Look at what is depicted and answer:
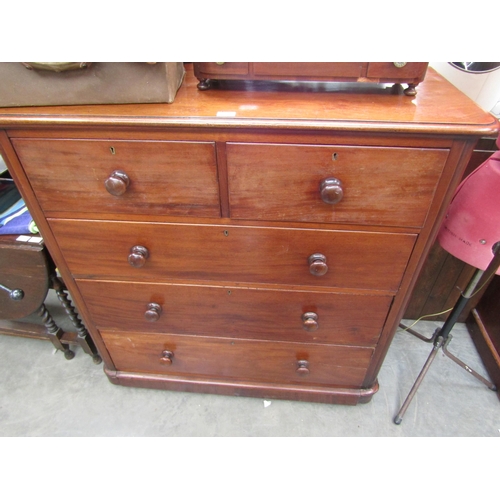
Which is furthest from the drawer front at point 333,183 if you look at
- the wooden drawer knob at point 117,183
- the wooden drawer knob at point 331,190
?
the wooden drawer knob at point 117,183

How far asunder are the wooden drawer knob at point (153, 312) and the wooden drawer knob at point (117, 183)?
1.33 ft

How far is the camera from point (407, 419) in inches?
50.6

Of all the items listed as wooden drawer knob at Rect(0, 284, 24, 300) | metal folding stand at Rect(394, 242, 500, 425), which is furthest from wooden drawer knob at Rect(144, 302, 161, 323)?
metal folding stand at Rect(394, 242, 500, 425)

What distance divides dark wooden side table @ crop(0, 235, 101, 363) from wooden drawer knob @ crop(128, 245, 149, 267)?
18.5 inches

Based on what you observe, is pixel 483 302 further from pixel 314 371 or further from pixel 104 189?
pixel 104 189

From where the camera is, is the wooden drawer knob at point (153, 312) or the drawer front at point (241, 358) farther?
the drawer front at point (241, 358)

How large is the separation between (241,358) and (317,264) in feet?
1.76

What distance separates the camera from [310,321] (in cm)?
98

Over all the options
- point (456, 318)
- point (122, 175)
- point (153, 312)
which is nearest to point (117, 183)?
point (122, 175)

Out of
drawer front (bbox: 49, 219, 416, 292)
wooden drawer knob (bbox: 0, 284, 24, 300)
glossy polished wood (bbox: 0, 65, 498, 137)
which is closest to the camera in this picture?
glossy polished wood (bbox: 0, 65, 498, 137)

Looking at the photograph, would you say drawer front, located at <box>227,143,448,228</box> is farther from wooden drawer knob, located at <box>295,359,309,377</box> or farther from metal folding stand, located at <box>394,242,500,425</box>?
wooden drawer knob, located at <box>295,359,309,377</box>

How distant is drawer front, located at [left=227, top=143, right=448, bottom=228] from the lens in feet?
2.29

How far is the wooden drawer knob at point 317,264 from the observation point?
0.84 metres

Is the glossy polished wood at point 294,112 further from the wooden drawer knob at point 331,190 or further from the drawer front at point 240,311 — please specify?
the drawer front at point 240,311
